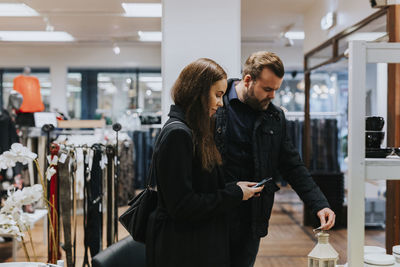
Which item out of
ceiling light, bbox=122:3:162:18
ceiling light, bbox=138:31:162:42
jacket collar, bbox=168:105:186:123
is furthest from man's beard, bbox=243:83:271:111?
ceiling light, bbox=138:31:162:42

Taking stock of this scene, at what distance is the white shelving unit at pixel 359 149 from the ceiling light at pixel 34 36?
7402 millimetres

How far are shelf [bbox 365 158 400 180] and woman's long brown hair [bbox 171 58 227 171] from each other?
1.83ft

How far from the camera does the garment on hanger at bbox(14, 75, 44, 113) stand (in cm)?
562

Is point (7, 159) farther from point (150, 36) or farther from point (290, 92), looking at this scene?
point (290, 92)

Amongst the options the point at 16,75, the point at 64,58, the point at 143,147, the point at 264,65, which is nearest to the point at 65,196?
the point at 264,65

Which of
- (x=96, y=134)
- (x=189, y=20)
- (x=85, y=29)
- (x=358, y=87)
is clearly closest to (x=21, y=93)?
(x=96, y=134)

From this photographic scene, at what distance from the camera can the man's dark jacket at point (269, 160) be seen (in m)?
1.96

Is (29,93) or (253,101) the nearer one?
(253,101)

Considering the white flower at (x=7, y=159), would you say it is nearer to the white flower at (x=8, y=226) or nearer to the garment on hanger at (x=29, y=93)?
the white flower at (x=8, y=226)

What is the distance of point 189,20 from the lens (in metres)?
2.91

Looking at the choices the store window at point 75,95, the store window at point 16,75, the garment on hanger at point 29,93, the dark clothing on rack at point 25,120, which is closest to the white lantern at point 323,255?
the dark clothing on rack at point 25,120

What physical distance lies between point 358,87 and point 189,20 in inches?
73.9

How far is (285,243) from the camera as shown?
16.1 feet

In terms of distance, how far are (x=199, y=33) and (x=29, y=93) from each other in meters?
3.54
